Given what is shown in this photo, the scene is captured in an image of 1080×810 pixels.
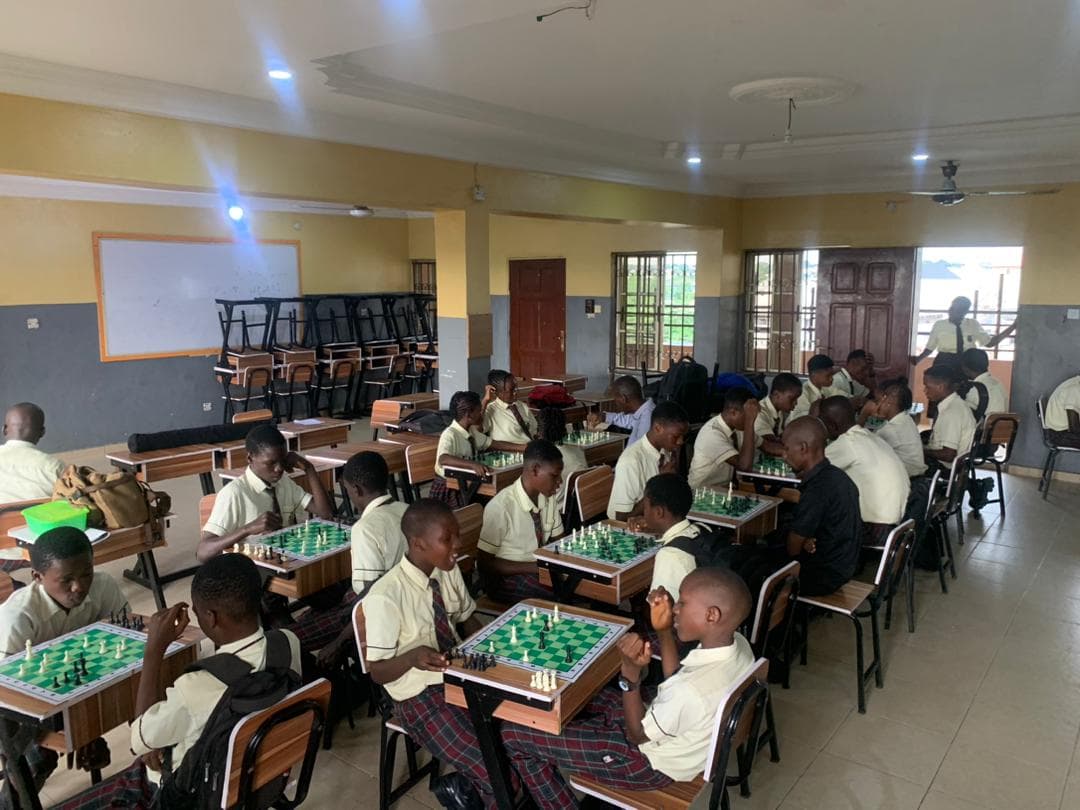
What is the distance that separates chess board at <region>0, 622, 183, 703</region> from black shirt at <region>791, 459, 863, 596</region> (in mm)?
2948

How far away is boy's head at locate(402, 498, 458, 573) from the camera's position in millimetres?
2926

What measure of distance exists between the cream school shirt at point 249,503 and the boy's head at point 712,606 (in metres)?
2.51

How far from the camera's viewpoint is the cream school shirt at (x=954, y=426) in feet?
21.1

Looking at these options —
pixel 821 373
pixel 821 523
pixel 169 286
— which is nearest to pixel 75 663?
pixel 821 523

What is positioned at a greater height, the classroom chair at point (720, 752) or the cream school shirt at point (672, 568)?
the cream school shirt at point (672, 568)

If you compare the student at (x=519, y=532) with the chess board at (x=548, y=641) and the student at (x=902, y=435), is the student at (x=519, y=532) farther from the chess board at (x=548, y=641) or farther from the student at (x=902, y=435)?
the student at (x=902, y=435)

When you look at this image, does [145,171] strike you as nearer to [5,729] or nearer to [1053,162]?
[5,729]

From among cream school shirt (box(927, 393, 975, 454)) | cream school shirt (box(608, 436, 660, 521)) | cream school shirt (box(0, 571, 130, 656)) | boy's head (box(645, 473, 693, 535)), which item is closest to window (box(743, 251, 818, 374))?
cream school shirt (box(927, 393, 975, 454))

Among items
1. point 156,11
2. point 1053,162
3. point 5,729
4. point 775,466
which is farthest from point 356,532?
point 1053,162

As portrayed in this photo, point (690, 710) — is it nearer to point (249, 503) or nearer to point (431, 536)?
point (431, 536)

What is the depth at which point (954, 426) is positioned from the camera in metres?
6.46

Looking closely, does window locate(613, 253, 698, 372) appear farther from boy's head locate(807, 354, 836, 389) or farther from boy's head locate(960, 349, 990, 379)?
boy's head locate(960, 349, 990, 379)

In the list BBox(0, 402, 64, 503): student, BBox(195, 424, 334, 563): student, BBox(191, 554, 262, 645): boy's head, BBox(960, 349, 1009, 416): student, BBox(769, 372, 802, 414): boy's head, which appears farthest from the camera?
BBox(960, 349, 1009, 416): student

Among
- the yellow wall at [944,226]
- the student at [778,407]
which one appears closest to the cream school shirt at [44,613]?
the student at [778,407]
